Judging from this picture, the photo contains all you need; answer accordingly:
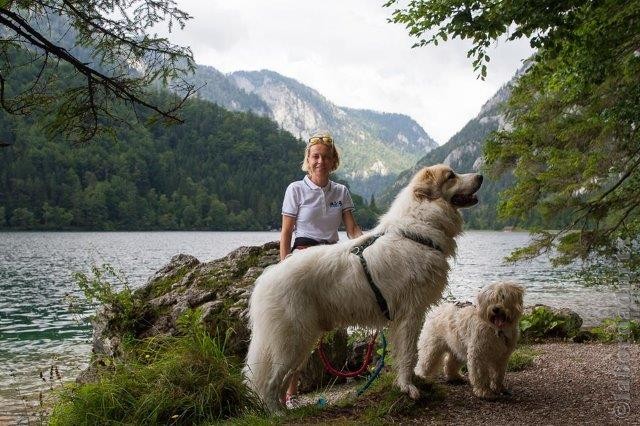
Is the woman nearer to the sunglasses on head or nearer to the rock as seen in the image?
the sunglasses on head

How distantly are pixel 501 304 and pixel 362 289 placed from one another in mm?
1709

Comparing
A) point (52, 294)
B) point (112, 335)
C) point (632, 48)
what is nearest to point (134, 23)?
point (112, 335)

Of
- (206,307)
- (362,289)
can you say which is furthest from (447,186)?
(206,307)

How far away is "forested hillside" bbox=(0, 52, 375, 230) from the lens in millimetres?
112812

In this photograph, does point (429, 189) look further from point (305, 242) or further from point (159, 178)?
point (159, 178)

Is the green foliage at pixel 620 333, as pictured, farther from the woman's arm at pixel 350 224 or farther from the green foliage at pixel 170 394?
the green foliage at pixel 170 394

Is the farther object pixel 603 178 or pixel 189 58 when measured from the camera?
pixel 603 178

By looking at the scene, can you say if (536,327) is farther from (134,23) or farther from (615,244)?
(134,23)

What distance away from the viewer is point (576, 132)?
39.4ft

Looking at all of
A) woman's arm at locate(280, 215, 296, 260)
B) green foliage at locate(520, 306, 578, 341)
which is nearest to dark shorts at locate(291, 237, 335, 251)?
woman's arm at locate(280, 215, 296, 260)

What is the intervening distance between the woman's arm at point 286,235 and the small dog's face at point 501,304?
2.11 metres

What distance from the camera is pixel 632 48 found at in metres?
8.87

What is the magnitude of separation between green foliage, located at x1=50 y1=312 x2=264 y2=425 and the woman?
906 mm

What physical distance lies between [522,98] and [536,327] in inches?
208
